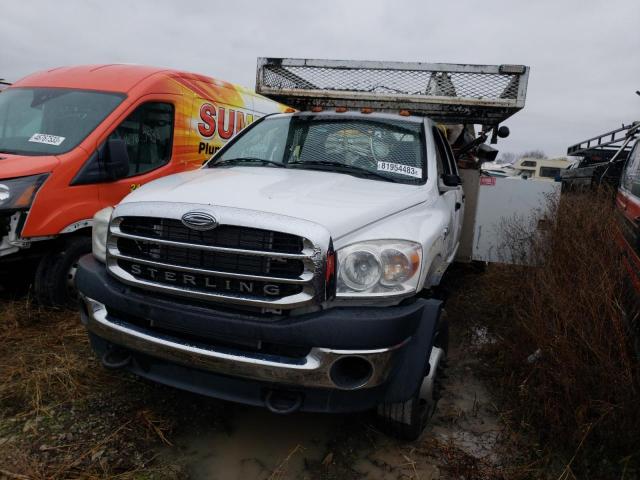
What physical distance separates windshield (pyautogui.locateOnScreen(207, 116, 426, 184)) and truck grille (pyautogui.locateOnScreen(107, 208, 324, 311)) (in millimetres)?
1304

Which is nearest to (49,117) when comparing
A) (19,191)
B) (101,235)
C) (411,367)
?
(19,191)

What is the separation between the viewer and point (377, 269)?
2354 millimetres

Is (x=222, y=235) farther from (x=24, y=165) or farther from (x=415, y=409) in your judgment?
(x=24, y=165)

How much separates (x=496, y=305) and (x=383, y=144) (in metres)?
2.44

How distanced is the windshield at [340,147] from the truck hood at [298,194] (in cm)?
19

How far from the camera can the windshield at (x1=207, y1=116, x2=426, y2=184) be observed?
11.5ft

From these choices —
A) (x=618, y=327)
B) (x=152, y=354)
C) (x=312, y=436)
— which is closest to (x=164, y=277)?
(x=152, y=354)

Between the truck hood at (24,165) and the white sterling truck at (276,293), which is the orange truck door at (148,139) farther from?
the white sterling truck at (276,293)

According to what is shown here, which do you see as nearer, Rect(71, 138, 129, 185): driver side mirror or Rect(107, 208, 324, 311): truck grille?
Rect(107, 208, 324, 311): truck grille

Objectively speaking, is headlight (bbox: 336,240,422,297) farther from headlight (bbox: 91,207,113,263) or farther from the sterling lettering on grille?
headlight (bbox: 91,207,113,263)

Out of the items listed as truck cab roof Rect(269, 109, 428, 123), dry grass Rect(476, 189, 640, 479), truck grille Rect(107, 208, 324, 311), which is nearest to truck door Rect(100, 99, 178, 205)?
truck cab roof Rect(269, 109, 428, 123)

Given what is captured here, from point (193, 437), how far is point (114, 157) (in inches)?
106

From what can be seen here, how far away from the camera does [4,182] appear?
3.74 meters

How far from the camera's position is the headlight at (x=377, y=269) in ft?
7.63
